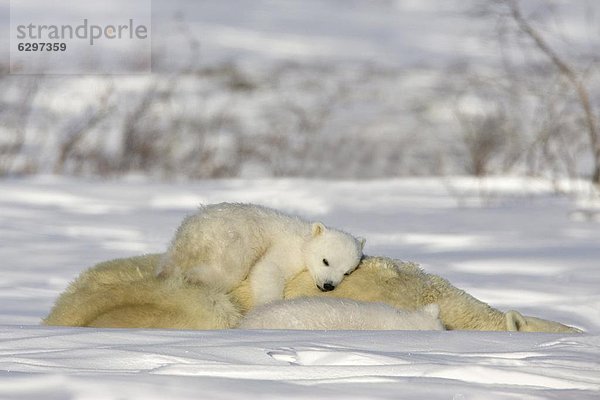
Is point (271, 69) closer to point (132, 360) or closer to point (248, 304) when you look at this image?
point (248, 304)

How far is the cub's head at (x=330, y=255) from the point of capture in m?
4.02

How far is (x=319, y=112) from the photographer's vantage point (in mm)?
13312

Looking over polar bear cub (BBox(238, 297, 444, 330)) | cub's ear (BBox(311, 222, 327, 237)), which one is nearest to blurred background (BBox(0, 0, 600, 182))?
cub's ear (BBox(311, 222, 327, 237))

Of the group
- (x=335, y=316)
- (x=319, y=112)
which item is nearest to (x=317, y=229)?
(x=335, y=316)

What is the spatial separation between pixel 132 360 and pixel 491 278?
343cm

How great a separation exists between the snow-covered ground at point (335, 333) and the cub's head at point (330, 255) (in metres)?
0.68

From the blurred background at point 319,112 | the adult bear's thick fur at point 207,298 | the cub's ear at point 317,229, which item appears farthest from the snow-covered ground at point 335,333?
the cub's ear at point 317,229

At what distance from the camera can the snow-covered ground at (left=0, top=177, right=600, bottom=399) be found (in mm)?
2482

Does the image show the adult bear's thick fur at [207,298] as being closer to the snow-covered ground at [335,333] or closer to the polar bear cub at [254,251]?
the polar bear cub at [254,251]

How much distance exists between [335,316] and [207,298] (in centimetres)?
43

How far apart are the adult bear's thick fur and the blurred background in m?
5.38

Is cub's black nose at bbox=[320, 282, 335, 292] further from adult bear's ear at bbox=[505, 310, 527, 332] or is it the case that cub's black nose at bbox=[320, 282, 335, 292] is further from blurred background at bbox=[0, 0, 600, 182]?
blurred background at bbox=[0, 0, 600, 182]

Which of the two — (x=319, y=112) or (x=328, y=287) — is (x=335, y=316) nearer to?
(x=328, y=287)

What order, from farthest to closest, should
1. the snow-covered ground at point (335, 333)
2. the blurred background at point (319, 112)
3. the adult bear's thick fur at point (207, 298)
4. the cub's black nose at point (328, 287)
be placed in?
1. the blurred background at point (319, 112)
2. the cub's black nose at point (328, 287)
3. the adult bear's thick fur at point (207, 298)
4. the snow-covered ground at point (335, 333)
